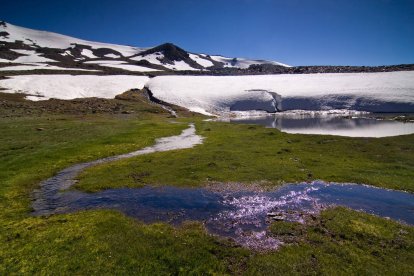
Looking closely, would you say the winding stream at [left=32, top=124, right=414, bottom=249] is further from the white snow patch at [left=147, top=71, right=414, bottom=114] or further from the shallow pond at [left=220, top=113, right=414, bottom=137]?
the white snow patch at [left=147, top=71, right=414, bottom=114]

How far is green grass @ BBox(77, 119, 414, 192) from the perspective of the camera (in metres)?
28.8

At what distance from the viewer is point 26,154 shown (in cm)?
3719

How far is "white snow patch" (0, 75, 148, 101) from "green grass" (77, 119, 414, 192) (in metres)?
79.9

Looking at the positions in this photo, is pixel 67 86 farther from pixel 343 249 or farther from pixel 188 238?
pixel 343 249

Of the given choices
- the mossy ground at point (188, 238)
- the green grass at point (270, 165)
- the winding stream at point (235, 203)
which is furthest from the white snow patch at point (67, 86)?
the winding stream at point (235, 203)

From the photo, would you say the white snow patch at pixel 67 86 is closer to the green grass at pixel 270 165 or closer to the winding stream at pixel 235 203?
the green grass at pixel 270 165

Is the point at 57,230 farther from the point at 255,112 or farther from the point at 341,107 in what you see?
the point at 341,107

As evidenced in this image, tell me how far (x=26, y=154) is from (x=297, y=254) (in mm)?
33474

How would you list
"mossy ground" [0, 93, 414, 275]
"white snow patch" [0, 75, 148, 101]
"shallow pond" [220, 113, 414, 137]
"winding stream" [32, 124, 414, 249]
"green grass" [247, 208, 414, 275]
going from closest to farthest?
1. "green grass" [247, 208, 414, 275]
2. "mossy ground" [0, 93, 414, 275]
3. "winding stream" [32, 124, 414, 249]
4. "shallow pond" [220, 113, 414, 137]
5. "white snow patch" [0, 75, 148, 101]

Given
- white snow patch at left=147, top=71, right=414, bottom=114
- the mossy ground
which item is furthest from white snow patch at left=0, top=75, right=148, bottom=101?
the mossy ground

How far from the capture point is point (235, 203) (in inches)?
917

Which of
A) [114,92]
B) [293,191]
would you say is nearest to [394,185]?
[293,191]

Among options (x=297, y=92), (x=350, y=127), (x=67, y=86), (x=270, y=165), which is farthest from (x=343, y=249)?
(x=67, y=86)

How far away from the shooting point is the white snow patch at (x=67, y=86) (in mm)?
106438
